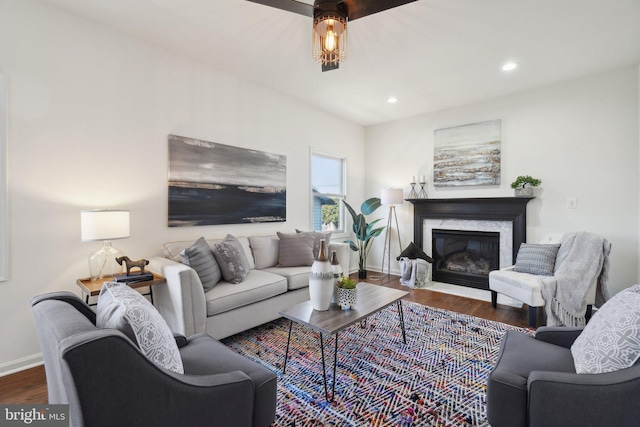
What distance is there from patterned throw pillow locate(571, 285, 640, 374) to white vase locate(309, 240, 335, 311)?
1.34 meters

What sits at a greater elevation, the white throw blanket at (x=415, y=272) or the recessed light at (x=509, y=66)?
the recessed light at (x=509, y=66)

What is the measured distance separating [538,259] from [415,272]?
1565 millimetres

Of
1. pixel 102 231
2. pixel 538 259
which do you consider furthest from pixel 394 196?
pixel 102 231

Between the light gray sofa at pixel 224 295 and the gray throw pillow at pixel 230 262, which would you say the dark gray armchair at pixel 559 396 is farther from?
the gray throw pillow at pixel 230 262

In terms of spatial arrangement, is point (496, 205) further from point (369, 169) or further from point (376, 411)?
point (376, 411)

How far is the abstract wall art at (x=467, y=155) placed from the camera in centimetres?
415

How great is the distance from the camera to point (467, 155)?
14.3 ft

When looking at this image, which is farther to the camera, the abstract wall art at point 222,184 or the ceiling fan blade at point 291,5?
the abstract wall art at point 222,184

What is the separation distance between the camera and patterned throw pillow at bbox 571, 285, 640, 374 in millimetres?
1154

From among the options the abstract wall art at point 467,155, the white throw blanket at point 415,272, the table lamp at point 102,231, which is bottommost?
the white throw blanket at point 415,272

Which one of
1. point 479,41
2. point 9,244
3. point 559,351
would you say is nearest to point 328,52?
point 479,41

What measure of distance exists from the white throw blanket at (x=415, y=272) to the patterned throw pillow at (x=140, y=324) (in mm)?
3747

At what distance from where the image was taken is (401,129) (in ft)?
16.6

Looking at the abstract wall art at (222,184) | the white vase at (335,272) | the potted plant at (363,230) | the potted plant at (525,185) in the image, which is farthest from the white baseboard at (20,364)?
the potted plant at (525,185)
